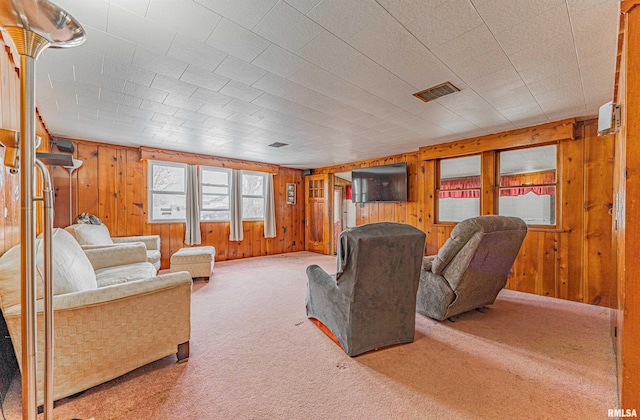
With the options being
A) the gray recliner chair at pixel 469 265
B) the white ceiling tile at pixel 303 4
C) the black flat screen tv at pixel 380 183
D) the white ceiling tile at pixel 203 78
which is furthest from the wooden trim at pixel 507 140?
the white ceiling tile at pixel 203 78

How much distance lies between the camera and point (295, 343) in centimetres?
215

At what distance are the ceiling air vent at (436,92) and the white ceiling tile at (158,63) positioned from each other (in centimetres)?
203

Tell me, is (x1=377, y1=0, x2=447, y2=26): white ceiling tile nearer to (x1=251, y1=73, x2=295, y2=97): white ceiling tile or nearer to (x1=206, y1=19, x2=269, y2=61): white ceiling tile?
(x1=206, y1=19, x2=269, y2=61): white ceiling tile

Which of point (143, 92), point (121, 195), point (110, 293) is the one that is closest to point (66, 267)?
point (110, 293)

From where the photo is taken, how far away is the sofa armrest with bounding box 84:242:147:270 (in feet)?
9.52

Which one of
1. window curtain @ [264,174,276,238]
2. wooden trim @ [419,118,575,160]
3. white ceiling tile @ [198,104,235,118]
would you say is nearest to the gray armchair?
white ceiling tile @ [198,104,235,118]

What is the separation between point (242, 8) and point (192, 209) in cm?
438

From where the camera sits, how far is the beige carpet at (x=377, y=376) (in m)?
1.43

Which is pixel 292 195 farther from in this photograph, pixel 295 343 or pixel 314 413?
pixel 314 413

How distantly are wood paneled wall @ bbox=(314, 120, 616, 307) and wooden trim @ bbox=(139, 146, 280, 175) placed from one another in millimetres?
4308

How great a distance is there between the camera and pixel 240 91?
7.86 feet

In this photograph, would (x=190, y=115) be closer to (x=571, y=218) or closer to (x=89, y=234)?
(x=89, y=234)

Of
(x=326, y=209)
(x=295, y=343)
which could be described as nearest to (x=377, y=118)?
(x=295, y=343)

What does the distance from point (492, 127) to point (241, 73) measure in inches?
128
